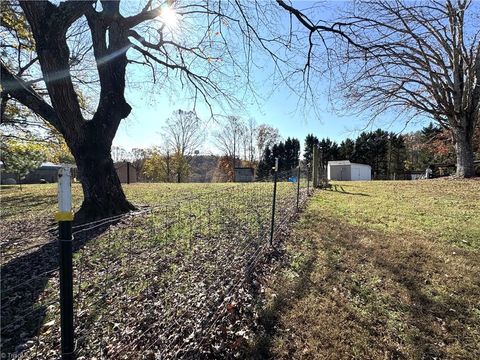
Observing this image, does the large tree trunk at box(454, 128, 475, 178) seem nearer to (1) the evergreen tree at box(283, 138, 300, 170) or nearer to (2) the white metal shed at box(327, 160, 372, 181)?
(2) the white metal shed at box(327, 160, 372, 181)

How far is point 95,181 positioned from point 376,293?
5484mm

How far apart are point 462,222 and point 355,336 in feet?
16.7

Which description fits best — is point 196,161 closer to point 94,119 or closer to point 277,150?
point 277,150

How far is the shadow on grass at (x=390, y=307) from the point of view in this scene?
2258mm

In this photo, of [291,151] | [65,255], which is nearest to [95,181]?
[65,255]

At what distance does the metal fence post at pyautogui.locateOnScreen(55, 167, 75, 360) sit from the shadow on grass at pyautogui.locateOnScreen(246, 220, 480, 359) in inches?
57.3

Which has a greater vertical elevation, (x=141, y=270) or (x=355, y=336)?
(x=141, y=270)

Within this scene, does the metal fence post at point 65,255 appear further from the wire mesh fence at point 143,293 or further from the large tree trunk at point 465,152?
the large tree trunk at point 465,152

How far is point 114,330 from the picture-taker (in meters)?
2.40

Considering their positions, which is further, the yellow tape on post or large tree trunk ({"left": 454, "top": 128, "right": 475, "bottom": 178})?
large tree trunk ({"left": 454, "top": 128, "right": 475, "bottom": 178})

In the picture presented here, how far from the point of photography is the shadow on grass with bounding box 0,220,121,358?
2328 millimetres

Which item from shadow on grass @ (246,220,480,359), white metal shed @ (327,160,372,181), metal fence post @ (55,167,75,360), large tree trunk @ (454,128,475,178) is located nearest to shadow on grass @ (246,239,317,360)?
shadow on grass @ (246,220,480,359)

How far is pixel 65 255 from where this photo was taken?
3.93ft

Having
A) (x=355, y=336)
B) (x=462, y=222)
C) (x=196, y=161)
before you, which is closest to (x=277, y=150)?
(x=196, y=161)
